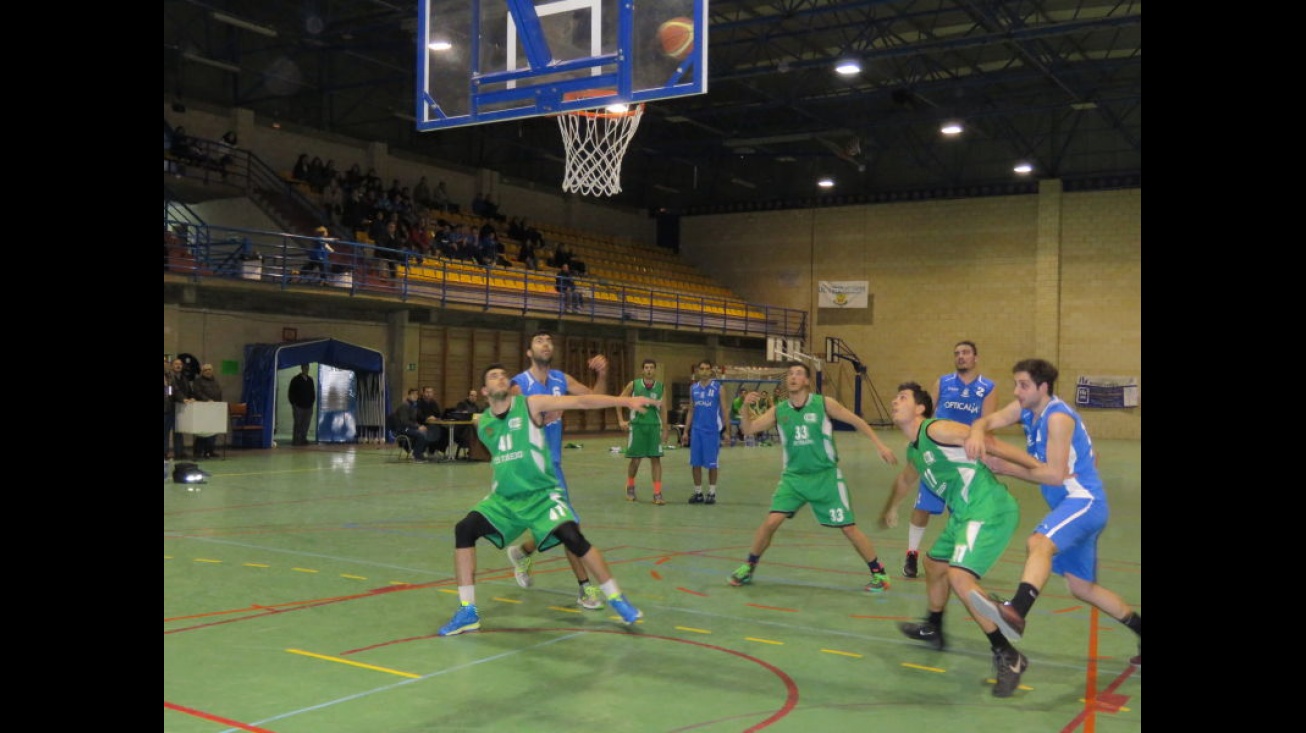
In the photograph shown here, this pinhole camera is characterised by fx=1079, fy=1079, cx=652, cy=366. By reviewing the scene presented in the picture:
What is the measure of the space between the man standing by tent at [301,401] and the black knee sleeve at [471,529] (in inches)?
746

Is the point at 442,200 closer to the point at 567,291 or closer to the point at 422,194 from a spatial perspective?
the point at 422,194

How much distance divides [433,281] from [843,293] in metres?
16.7

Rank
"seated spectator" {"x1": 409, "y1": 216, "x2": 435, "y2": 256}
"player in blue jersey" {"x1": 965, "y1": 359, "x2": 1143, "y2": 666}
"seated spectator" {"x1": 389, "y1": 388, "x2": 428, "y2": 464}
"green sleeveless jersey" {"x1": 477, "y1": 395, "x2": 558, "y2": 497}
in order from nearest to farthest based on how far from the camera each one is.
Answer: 1. "player in blue jersey" {"x1": 965, "y1": 359, "x2": 1143, "y2": 666}
2. "green sleeveless jersey" {"x1": 477, "y1": 395, "x2": 558, "y2": 497}
3. "seated spectator" {"x1": 389, "y1": 388, "x2": 428, "y2": 464}
4. "seated spectator" {"x1": 409, "y1": 216, "x2": 435, "y2": 256}

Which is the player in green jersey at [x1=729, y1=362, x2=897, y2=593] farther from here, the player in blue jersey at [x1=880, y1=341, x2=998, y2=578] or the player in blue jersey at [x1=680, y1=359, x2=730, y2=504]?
the player in blue jersey at [x1=680, y1=359, x2=730, y2=504]

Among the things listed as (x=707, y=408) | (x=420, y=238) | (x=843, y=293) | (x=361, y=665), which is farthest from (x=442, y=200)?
(x=361, y=665)

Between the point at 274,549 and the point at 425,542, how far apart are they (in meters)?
1.43

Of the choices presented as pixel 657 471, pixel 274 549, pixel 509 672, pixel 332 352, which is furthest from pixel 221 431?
pixel 509 672

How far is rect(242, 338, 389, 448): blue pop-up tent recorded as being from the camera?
936 inches

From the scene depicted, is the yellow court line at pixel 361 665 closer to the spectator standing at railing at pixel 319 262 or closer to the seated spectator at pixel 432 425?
the seated spectator at pixel 432 425

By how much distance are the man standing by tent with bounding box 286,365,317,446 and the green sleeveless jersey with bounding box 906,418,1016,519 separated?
20510 millimetres

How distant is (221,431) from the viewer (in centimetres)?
2019

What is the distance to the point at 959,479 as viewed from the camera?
6.41m

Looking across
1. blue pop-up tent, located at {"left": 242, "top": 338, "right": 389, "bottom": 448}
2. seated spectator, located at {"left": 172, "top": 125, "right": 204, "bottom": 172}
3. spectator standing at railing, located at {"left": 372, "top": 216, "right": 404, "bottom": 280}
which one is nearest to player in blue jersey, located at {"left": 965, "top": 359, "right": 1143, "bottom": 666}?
blue pop-up tent, located at {"left": 242, "top": 338, "right": 389, "bottom": 448}
